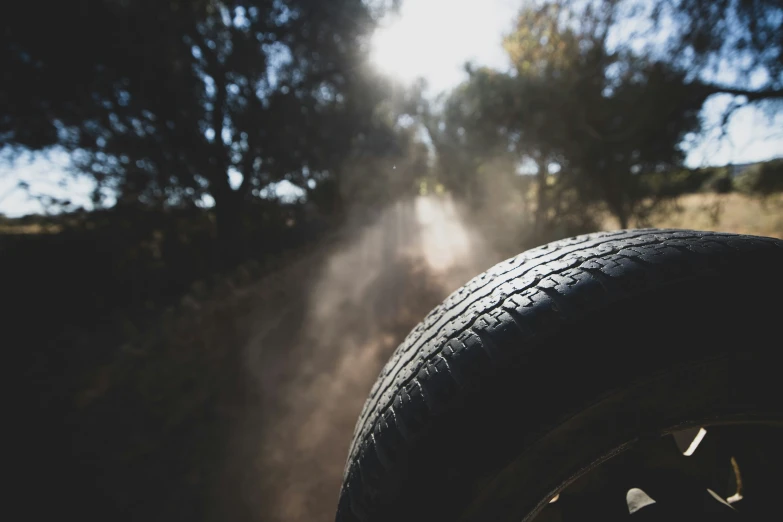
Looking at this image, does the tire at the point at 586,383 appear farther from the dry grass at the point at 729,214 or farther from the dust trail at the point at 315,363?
the dry grass at the point at 729,214

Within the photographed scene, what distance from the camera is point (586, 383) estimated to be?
63cm

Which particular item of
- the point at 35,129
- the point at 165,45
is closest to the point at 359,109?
the point at 165,45

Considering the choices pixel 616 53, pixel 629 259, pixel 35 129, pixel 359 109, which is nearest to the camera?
pixel 629 259

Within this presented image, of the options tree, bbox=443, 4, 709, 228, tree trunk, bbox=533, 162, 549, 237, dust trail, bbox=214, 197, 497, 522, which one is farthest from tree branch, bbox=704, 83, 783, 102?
tree trunk, bbox=533, 162, 549, 237

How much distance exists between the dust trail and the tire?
5.63 feet

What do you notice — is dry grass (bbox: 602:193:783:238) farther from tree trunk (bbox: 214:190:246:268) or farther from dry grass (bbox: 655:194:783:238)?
tree trunk (bbox: 214:190:246:268)

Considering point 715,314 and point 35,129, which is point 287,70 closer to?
point 35,129

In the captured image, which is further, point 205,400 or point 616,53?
point 616,53

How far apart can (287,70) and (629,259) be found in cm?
807

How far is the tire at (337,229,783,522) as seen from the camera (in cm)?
62

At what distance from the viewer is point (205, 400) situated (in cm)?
292

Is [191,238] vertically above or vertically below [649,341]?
above

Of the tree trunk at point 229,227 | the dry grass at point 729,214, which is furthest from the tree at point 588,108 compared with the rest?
the tree trunk at point 229,227

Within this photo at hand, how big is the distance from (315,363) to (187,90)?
4967 millimetres
